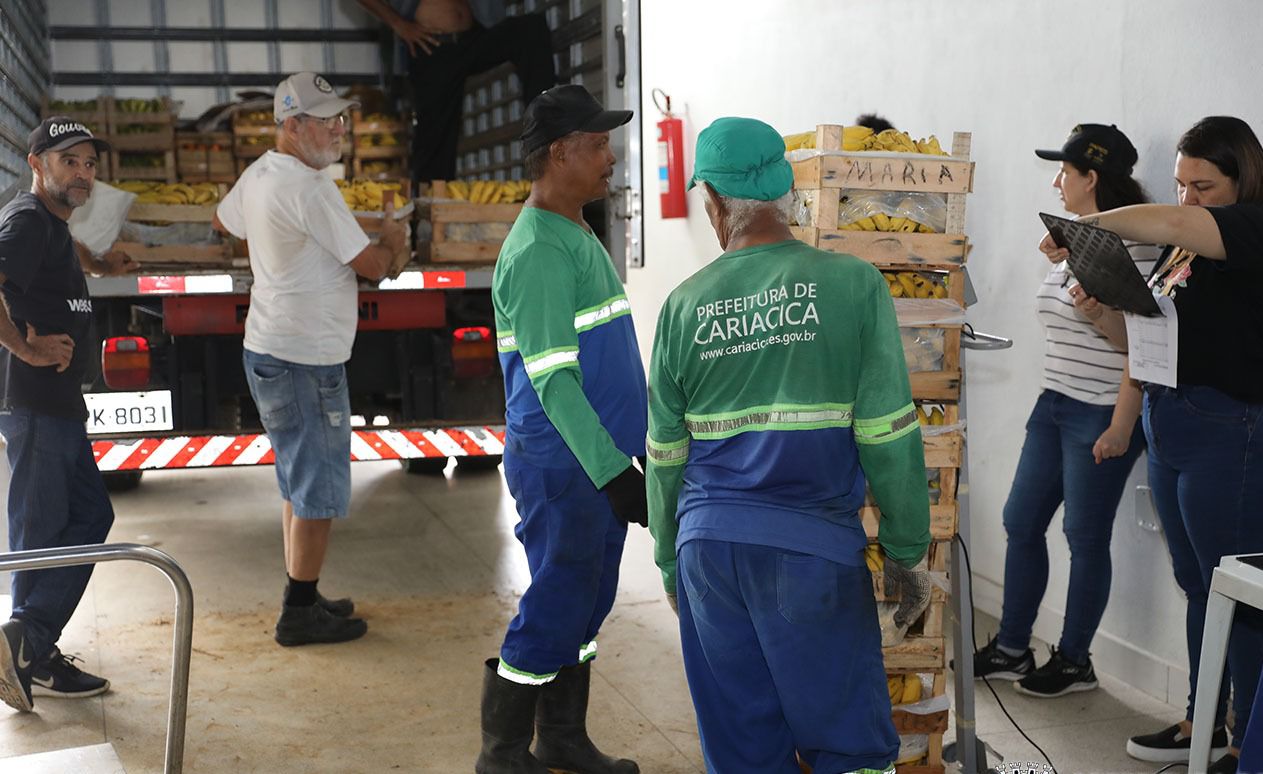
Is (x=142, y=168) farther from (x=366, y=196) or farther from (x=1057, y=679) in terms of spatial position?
(x=1057, y=679)

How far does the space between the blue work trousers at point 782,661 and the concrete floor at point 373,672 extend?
1.30 m

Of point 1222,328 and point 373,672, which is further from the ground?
point 1222,328

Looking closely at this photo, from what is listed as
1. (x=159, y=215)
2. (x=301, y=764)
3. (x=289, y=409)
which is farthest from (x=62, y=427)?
(x=159, y=215)

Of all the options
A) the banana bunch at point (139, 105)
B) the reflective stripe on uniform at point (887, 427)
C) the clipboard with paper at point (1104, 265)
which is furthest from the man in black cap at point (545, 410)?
the banana bunch at point (139, 105)

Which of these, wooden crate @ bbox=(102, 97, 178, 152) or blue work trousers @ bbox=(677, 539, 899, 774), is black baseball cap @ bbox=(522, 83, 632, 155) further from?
wooden crate @ bbox=(102, 97, 178, 152)

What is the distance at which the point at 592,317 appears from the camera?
11.2 feet

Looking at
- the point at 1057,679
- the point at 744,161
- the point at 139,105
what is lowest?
the point at 1057,679

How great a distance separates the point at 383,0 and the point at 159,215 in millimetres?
2064

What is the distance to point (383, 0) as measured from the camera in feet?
23.9

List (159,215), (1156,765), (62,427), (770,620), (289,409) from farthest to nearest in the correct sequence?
(159,215) < (289,409) < (62,427) < (1156,765) < (770,620)

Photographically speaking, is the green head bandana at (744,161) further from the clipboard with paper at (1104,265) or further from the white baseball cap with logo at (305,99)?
the white baseball cap with logo at (305,99)

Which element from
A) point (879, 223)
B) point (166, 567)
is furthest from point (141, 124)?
point (879, 223)

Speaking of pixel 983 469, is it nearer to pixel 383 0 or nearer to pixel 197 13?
pixel 383 0

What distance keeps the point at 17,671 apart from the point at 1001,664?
336cm
